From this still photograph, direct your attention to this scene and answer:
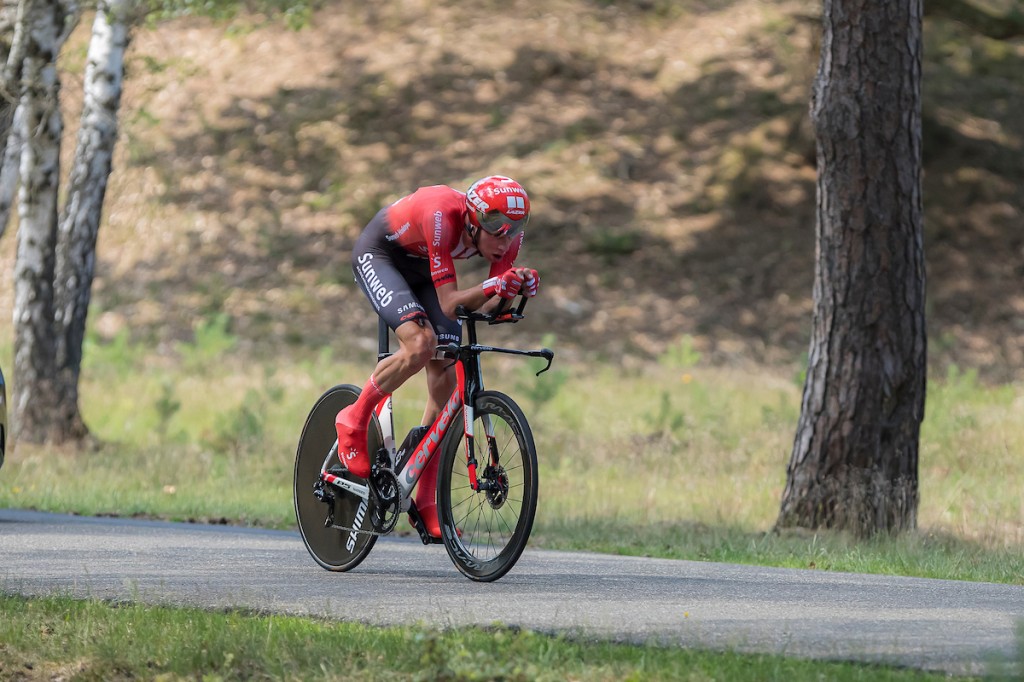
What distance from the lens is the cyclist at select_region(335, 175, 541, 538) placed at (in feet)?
24.7

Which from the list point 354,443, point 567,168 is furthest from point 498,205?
point 567,168

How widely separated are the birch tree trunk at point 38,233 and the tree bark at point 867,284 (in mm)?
6872

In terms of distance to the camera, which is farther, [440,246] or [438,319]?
[438,319]

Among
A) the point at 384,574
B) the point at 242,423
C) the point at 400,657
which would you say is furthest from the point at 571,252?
the point at 400,657

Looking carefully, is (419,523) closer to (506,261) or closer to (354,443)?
(354,443)

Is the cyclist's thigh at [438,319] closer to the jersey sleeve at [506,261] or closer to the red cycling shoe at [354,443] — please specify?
the jersey sleeve at [506,261]

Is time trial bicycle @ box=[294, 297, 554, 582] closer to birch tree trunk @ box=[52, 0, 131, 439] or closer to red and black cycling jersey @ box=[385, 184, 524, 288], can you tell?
red and black cycling jersey @ box=[385, 184, 524, 288]

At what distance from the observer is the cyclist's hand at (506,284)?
7.27 metres

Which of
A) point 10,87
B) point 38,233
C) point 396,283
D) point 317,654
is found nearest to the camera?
point 317,654

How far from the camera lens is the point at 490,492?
7445mm

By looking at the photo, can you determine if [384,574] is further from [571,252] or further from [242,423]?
[571,252]

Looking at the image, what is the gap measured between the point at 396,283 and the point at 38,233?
924cm

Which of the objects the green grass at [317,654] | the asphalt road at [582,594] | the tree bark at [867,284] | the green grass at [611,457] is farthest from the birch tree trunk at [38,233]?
the green grass at [317,654]

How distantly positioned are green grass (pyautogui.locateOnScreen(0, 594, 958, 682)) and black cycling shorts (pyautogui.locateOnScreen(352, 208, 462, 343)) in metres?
1.70
